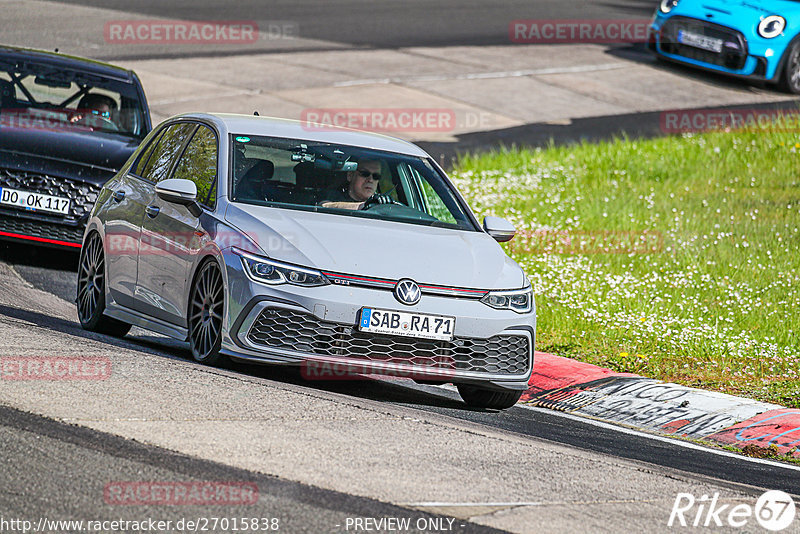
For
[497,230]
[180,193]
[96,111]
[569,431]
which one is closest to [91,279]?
[180,193]

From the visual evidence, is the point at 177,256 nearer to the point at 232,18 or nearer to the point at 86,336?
the point at 86,336

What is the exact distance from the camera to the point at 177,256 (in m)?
8.08

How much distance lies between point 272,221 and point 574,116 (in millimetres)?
13928

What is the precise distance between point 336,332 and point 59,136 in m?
5.53

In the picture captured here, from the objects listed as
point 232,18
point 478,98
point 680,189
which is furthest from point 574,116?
point 232,18

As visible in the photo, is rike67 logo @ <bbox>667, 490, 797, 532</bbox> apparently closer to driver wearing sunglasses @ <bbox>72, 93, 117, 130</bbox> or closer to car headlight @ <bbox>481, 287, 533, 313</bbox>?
car headlight @ <bbox>481, 287, 533, 313</bbox>
